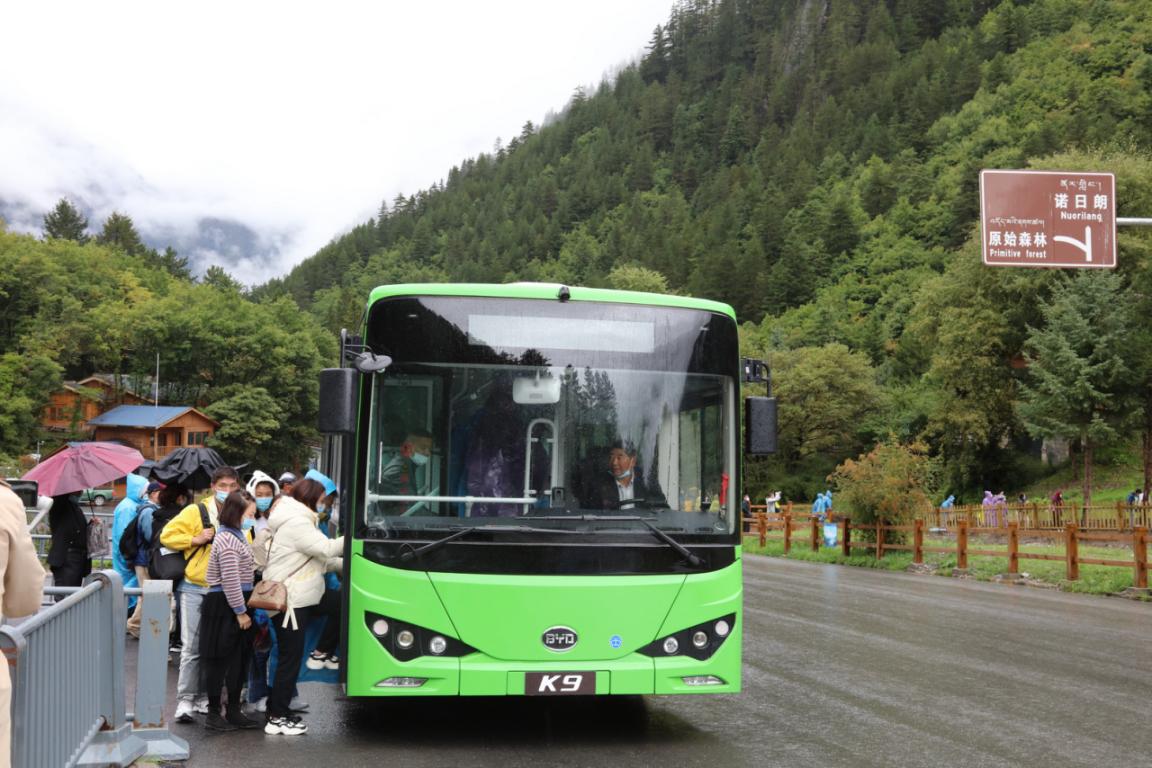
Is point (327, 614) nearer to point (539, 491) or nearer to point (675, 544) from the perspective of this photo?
point (539, 491)

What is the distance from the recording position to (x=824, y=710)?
8.40 meters

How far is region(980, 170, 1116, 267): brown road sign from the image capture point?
16969mm

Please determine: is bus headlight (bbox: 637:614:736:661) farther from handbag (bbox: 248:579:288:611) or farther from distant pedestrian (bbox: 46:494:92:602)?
distant pedestrian (bbox: 46:494:92:602)

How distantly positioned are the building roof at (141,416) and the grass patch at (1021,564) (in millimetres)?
56276

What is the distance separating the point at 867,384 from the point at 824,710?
69.6 meters

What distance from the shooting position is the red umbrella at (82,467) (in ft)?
37.3

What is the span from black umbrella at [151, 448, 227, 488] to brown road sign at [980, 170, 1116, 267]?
1162 cm

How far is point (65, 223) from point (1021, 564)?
145887mm

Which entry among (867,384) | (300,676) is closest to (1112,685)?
(300,676)

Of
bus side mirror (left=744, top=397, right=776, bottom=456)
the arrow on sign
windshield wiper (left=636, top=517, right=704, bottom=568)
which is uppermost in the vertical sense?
the arrow on sign

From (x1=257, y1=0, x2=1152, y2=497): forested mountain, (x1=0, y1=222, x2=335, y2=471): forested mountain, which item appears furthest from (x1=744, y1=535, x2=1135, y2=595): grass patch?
(x1=0, y1=222, x2=335, y2=471): forested mountain

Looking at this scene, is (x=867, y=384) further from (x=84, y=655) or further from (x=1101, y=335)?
(x=84, y=655)

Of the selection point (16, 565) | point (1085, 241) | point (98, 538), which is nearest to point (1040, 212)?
point (1085, 241)

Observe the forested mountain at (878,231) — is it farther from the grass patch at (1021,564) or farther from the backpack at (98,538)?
the backpack at (98,538)
